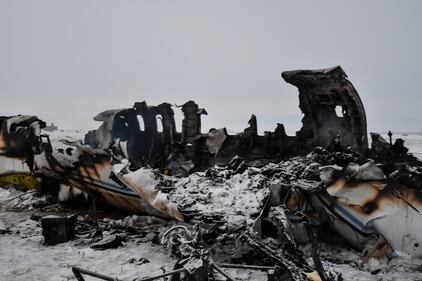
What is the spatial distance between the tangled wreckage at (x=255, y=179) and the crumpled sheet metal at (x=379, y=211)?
0.04 feet

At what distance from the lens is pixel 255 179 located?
5547 millimetres

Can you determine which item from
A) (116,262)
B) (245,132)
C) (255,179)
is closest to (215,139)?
(245,132)

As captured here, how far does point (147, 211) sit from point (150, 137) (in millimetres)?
4501

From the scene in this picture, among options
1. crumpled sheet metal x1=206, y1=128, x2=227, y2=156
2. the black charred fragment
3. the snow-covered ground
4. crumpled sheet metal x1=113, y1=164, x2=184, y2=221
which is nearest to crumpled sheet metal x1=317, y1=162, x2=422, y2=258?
the snow-covered ground

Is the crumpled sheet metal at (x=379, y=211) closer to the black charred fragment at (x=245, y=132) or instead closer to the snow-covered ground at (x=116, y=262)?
the snow-covered ground at (x=116, y=262)

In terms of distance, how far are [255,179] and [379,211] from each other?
182 cm

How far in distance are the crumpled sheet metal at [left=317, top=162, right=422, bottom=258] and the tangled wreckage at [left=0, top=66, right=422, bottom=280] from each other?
0.04ft

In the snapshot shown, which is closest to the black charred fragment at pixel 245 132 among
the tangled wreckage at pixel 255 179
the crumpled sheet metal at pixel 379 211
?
the tangled wreckage at pixel 255 179

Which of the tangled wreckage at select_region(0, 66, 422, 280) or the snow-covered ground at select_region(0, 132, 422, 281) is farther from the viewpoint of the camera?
the tangled wreckage at select_region(0, 66, 422, 280)

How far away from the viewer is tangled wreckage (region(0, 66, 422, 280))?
436cm

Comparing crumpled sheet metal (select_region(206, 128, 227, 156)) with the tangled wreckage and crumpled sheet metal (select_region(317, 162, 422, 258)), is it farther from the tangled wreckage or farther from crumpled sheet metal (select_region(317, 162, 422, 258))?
crumpled sheet metal (select_region(317, 162, 422, 258))

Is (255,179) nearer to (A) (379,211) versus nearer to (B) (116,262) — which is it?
(A) (379,211)

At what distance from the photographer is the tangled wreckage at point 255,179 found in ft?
14.3

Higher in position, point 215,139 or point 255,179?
point 215,139
